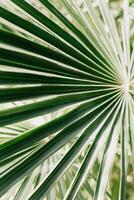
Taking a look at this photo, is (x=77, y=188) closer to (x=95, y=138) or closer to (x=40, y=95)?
(x=95, y=138)

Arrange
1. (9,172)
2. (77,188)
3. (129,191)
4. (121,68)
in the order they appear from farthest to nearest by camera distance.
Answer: (129,191)
(121,68)
(77,188)
(9,172)

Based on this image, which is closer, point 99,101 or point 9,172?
point 9,172

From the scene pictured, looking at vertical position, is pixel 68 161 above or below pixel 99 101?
below

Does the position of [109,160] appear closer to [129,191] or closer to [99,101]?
[99,101]

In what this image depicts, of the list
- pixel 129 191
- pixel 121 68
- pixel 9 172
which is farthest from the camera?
pixel 129 191

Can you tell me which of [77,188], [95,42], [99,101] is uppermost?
[95,42]

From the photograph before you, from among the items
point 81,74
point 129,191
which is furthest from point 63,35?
point 129,191

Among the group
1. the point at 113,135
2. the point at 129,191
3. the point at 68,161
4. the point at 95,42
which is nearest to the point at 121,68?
the point at 95,42
